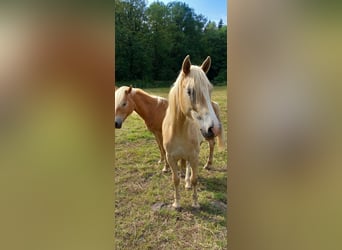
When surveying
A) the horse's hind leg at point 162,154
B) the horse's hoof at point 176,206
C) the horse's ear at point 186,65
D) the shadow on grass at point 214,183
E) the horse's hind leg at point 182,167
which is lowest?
the horse's hoof at point 176,206

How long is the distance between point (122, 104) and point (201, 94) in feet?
0.90

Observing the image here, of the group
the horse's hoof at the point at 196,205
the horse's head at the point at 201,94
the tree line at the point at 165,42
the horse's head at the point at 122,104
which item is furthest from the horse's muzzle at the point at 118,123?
the horse's hoof at the point at 196,205

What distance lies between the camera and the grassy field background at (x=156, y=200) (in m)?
1.08

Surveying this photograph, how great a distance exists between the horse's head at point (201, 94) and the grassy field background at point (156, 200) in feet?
0.10

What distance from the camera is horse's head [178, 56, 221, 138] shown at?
3.52 feet

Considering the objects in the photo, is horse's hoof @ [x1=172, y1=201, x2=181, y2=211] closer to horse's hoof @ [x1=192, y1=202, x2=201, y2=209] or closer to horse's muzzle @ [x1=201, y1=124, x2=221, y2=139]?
horse's hoof @ [x1=192, y1=202, x2=201, y2=209]

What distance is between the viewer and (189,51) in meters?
1.10

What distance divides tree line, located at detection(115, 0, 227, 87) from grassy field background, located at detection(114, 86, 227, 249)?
63mm
